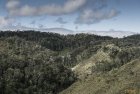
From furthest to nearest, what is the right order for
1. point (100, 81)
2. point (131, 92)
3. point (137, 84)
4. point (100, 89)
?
point (100, 81) → point (100, 89) → point (137, 84) → point (131, 92)

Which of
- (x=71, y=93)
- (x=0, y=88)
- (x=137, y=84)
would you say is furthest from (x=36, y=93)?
(x=137, y=84)

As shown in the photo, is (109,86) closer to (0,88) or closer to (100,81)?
(100,81)

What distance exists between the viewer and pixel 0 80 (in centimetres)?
19838

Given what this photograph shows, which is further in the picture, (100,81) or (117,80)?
(100,81)

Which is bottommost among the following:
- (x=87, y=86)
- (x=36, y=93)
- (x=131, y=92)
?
(x=36, y=93)

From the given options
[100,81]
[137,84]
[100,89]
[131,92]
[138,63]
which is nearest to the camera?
[131,92]

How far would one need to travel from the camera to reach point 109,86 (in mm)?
132000

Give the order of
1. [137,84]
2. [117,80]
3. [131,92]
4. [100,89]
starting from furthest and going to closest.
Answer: [117,80] < [100,89] < [137,84] < [131,92]

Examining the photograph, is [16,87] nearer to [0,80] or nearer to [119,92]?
→ [0,80]

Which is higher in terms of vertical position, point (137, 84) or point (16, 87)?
point (137, 84)

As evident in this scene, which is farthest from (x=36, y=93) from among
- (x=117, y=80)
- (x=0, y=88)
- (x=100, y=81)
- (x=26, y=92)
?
(x=117, y=80)

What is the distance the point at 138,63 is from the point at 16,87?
84.2 metres

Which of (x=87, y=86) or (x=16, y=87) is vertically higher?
(x=87, y=86)

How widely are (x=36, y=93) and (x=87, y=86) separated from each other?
2259 inches
